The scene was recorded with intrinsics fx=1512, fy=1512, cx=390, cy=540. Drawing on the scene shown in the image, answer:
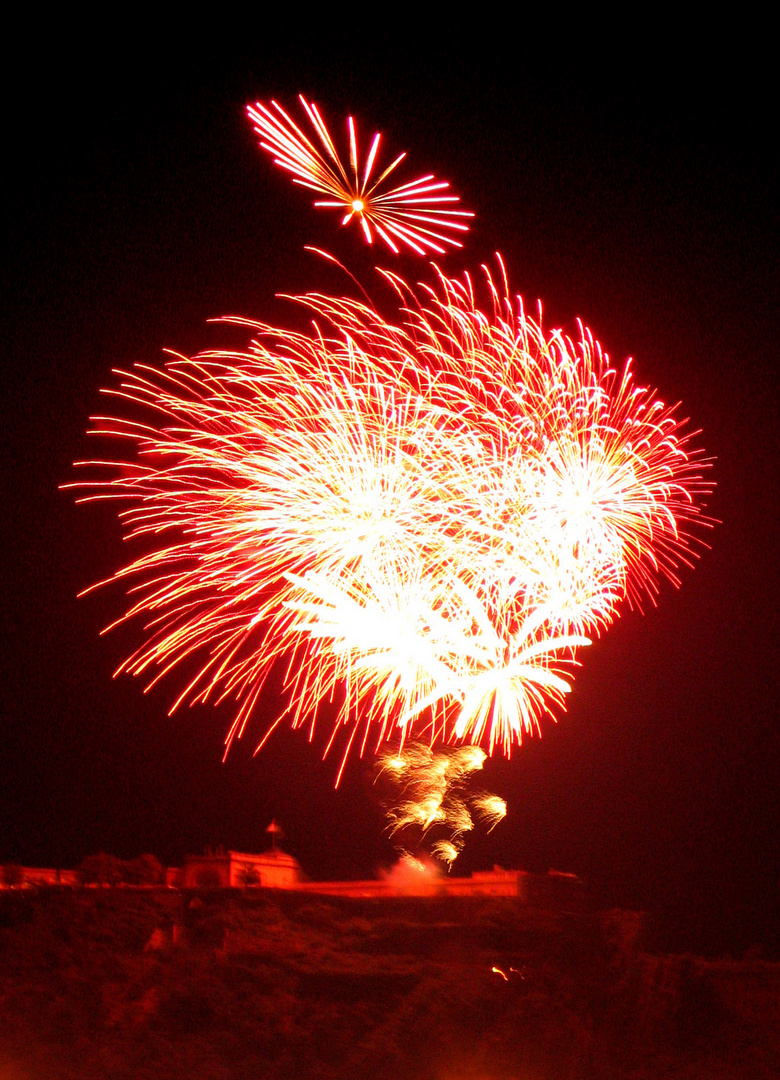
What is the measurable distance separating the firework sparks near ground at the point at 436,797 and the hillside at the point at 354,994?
2.19 m

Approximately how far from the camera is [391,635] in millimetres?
24891

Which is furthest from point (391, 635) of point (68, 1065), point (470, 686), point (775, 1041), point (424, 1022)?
point (775, 1041)

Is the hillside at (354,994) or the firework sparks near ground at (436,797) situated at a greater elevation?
the firework sparks near ground at (436,797)

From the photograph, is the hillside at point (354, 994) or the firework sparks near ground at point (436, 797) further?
the firework sparks near ground at point (436, 797)

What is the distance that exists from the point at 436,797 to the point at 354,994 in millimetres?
7021

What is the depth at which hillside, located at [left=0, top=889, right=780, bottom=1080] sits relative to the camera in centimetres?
2462

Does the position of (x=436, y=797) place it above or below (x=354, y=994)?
above

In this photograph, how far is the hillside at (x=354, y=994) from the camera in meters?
24.6

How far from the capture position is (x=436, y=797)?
3269 cm

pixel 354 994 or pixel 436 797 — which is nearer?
pixel 354 994

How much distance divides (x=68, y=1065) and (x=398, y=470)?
10.9 m

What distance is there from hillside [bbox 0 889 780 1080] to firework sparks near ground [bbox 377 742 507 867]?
86.0 inches

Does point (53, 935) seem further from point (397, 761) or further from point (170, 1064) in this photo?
point (397, 761)

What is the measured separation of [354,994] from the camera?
26.3m
